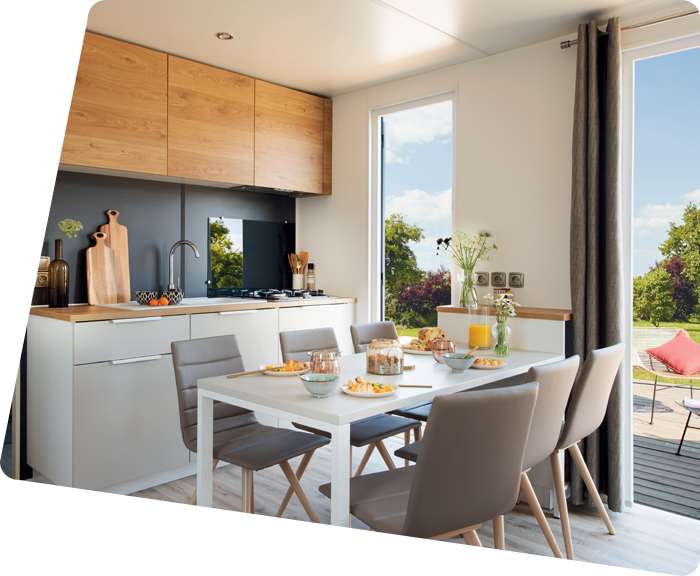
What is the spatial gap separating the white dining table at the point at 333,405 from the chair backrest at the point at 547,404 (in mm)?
300

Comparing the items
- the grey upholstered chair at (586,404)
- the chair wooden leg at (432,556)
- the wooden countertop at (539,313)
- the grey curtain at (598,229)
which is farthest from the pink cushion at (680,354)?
the chair wooden leg at (432,556)

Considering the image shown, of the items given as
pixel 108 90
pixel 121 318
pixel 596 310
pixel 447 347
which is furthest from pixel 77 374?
pixel 596 310

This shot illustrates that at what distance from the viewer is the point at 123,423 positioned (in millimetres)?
3023

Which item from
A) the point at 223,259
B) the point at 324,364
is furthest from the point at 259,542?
the point at 223,259

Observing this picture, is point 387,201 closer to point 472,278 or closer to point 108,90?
point 472,278

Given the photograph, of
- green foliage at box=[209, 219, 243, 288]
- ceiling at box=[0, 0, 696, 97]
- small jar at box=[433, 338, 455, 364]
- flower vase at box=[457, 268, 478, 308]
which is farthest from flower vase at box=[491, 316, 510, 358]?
green foliage at box=[209, 219, 243, 288]

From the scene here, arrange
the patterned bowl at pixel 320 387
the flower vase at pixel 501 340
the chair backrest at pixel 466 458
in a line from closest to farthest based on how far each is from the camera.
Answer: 1. the chair backrest at pixel 466 458
2. the patterned bowl at pixel 320 387
3. the flower vase at pixel 501 340

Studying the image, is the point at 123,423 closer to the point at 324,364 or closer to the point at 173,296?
the point at 173,296

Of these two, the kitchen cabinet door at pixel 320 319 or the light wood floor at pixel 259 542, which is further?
the kitchen cabinet door at pixel 320 319

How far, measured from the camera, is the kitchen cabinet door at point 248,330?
3.38 m

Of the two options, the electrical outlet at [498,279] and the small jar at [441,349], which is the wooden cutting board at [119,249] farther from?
the electrical outlet at [498,279]

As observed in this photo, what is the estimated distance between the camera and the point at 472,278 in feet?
11.8

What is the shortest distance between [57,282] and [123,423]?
0.91 m

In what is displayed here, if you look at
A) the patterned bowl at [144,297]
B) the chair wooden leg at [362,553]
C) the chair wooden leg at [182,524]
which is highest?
the patterned bowl at [144,297]
